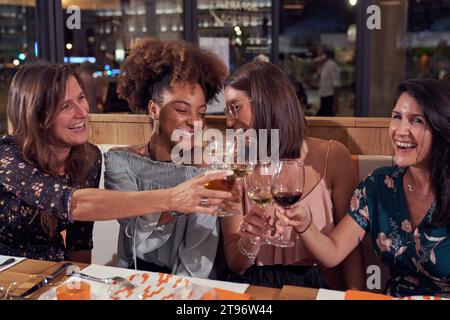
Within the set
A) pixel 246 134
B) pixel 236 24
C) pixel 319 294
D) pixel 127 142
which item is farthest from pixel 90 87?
pixel 319 294

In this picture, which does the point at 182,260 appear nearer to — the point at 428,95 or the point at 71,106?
the point at 71,106

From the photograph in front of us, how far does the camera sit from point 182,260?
75.1 inches

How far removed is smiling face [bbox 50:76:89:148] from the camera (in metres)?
1.87

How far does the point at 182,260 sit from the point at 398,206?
0.76 m

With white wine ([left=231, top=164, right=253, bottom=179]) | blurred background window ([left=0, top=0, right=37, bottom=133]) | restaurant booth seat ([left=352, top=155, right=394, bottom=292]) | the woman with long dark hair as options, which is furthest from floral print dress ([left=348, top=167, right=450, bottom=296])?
blurred background window ([left=0, top=0, right=37, bottom=133])

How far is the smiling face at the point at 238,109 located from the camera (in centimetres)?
215

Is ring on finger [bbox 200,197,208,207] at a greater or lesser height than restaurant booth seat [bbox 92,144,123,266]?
greater

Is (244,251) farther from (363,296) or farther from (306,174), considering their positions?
(363,296)

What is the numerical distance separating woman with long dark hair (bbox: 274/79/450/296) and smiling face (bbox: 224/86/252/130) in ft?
1.82

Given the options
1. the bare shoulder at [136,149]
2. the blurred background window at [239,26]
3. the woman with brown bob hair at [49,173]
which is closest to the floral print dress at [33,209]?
the woman with brown bob hair at [49,173]

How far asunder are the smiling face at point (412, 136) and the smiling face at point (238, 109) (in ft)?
1.99

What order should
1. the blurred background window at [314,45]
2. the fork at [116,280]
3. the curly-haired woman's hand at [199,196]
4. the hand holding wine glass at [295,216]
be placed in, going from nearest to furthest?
1. the fork at [116,280]
2. the curly-haired woman's hand at [199,196]
3. the hand holding wine glass at [295,216]
4. the blurred background window at [314,45]

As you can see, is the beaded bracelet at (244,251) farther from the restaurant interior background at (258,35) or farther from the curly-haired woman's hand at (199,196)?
the restaurant interior background at (258,35)

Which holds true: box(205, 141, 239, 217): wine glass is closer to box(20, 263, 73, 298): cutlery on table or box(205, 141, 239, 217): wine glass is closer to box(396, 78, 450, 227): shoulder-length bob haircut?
box(20, 263, 73, 298): cutlery on table
